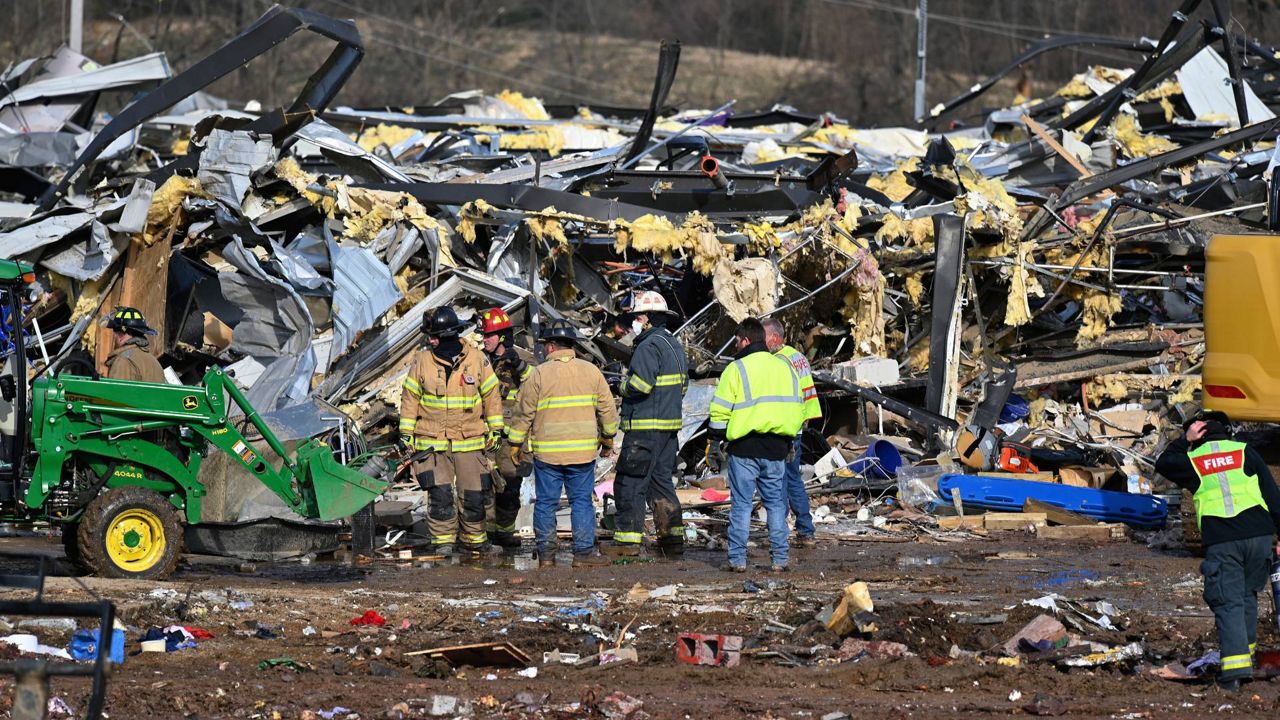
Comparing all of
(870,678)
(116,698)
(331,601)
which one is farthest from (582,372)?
(116,698)

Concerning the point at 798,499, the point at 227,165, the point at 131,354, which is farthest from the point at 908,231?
the point at 131,354

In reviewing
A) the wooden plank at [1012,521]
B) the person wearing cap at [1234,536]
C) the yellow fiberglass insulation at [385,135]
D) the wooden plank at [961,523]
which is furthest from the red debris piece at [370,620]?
the yellow fiberglass insulation at [385,135]

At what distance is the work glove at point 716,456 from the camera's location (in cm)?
1332

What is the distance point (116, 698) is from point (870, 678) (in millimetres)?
3389

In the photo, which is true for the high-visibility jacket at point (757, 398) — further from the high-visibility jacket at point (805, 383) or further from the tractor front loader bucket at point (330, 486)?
the tractor front loader bucket at point (330, 486)

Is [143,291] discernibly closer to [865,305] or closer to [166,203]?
[166,203]

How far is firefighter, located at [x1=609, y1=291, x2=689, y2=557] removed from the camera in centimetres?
1048

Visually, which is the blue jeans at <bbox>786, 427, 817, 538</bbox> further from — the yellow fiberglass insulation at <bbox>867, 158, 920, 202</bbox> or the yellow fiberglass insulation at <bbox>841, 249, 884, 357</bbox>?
the yellow fiberglass insulation at <bbox>867, 158, 920, 202</bbox>

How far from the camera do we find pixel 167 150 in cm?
1895

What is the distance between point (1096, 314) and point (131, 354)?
9.30 m

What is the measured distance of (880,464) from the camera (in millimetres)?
12953

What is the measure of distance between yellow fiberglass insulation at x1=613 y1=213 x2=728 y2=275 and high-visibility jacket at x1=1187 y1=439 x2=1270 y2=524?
689 cm

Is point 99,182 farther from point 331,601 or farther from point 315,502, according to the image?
point 331,601

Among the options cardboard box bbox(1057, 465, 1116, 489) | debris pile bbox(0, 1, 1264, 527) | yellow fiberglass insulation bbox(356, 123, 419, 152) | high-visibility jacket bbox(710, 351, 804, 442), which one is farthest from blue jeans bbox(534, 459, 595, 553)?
yellow fiberglass insulation bbox(356, 123, 419, 152)
